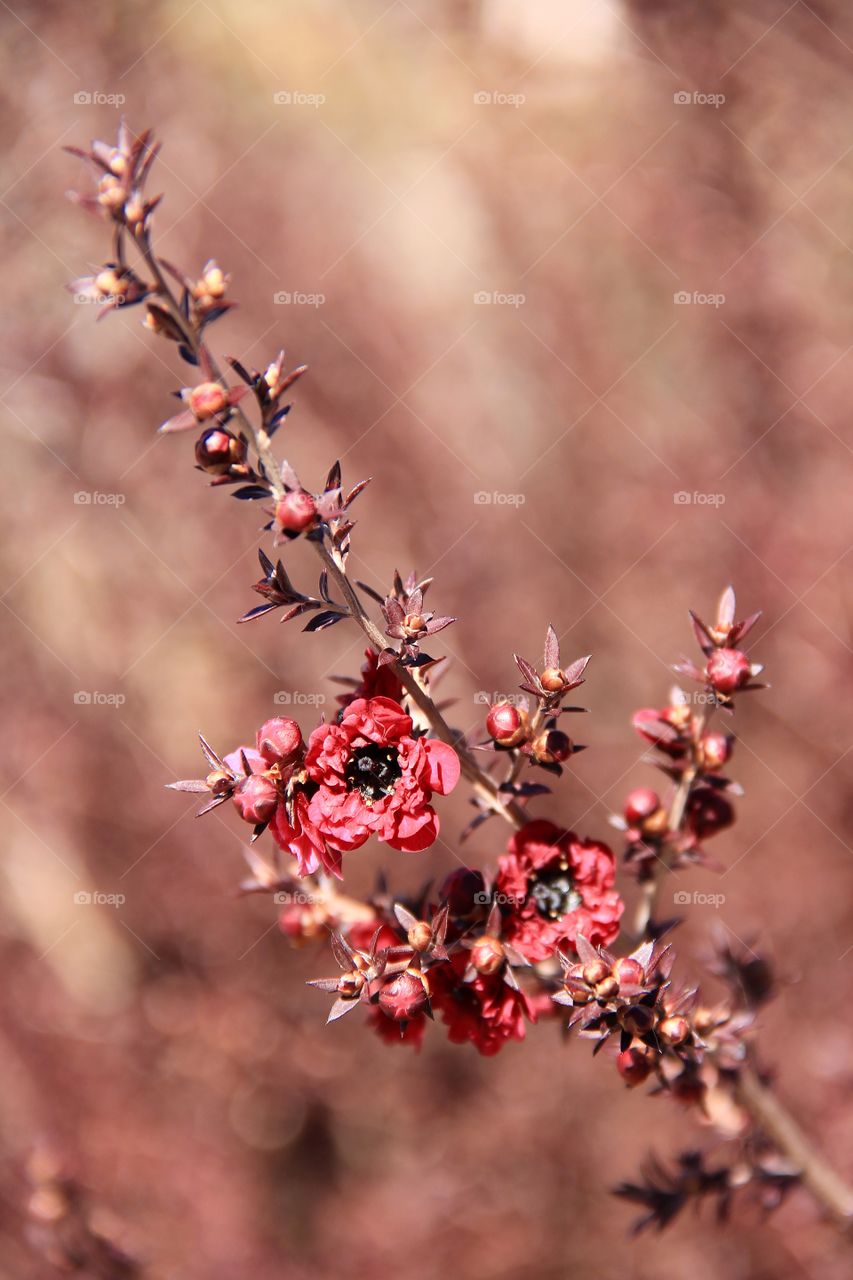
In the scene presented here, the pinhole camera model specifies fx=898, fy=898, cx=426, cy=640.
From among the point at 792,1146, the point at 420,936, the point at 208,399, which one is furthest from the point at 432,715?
the point at 792,1146

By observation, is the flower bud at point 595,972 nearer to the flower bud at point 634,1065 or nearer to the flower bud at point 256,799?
the flower bud at point 634,1065

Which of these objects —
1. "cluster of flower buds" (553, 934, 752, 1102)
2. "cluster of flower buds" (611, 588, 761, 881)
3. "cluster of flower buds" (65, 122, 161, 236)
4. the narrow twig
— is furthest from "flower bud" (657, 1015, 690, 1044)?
"cluster of flower buds" (65, 122, 161, 236)

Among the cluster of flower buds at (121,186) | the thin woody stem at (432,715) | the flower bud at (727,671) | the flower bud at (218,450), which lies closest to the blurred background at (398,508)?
the thin woody stem at (432,715)

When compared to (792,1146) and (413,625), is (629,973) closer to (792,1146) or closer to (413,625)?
(413,625)

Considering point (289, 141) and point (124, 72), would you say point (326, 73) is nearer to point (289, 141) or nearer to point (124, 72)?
point (289, 141)

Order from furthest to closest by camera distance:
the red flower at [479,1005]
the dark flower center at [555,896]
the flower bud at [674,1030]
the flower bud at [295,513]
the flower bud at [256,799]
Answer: the dark flower center at [555,896] < the red flower at [479,1005] < the flower bud at [674,1030] < the flower bud at [256,799] < the flower bud at [295,513]

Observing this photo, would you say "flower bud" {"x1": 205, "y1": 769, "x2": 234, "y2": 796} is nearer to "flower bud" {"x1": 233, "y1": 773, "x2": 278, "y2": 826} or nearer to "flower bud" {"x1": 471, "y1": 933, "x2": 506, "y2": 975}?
"flower bud" {"x1": 233, "y1": 773, "x2": 278, "y2": 826}
